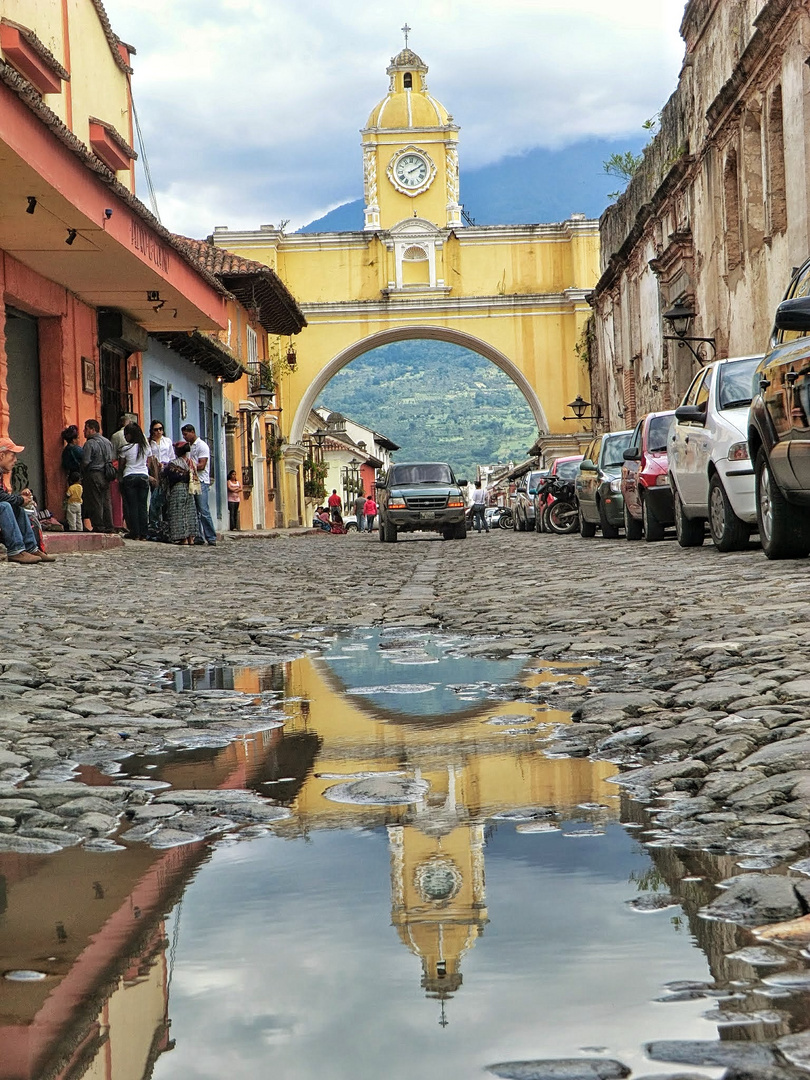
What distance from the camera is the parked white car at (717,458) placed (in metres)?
11.5

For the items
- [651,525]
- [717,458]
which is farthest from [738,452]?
[651,525]

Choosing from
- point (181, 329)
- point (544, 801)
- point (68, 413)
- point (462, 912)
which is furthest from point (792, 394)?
point (181, 329)

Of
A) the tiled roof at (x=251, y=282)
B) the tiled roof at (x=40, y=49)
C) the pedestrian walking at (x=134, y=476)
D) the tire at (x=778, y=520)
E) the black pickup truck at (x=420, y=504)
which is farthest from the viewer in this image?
the tiled roof at (x=251, y=282)

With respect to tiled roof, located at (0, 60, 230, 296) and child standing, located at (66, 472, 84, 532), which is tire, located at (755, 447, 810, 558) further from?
child standing, located at (66, 472, 84, 532)

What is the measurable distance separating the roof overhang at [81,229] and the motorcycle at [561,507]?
25.1 feet

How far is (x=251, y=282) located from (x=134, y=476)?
59.4 ft

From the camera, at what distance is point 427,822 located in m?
2.80

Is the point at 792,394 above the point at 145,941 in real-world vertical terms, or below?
above

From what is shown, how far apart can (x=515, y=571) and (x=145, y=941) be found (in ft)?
33.8

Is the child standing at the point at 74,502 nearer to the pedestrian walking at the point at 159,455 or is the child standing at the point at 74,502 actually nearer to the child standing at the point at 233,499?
the pedestrian walking at the point at 159,455

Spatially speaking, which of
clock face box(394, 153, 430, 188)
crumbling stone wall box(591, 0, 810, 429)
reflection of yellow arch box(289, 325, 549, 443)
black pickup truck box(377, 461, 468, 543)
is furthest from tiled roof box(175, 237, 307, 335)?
clock face box(394, 153, 430, 188)

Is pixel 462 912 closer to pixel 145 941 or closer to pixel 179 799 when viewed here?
pixel 145 941

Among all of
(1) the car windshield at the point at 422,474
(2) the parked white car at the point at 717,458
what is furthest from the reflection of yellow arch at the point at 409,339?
(2) the parked white car at the point at 717,458

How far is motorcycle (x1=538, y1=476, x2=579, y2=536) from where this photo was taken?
1071 inches
